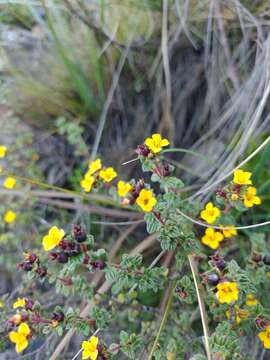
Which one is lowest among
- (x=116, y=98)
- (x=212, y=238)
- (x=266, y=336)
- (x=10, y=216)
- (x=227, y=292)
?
(x=266, y=336)

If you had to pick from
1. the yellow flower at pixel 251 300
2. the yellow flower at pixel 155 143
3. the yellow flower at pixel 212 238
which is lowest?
the yellow flower at pixel 251 300

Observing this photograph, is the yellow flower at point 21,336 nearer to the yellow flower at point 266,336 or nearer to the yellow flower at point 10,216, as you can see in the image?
the yellow flower at point 266,336

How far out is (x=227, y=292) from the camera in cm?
100

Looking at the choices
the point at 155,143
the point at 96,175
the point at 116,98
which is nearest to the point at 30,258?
the point at 96,175

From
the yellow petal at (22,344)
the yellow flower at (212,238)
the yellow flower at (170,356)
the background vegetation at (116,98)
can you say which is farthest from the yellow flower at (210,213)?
the yellow petal at (22,344)

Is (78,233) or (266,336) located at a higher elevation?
(78,233)

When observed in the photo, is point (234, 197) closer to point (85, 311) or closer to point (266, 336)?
point (266, 336)

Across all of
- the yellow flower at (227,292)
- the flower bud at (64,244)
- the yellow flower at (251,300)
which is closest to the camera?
the yellow flower at (227,292)

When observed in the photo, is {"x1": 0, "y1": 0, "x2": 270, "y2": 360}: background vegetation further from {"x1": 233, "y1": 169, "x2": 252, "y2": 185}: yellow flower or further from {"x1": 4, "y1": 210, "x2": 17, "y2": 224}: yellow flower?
{"x1": 233, "y1": 169, "x2": 252, "y2": 185}: yellow flower

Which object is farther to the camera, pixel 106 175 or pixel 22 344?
pixel 106 175

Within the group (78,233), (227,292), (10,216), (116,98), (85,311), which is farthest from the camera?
(116,98)

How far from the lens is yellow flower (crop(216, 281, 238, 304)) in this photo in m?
0.98

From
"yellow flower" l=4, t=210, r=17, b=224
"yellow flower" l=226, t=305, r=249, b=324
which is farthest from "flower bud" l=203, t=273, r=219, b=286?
"yellow flower" l=4, t=210, r=17, b=224

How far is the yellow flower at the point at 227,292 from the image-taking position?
98 centimetres
